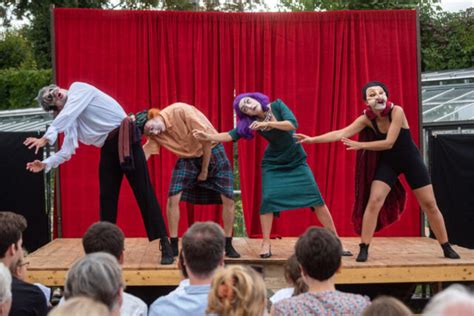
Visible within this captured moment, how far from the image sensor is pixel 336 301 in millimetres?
2561

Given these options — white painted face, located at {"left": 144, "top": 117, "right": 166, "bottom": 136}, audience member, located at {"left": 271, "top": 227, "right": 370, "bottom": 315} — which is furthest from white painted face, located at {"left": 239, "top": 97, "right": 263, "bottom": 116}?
audience member, located at {"left": 271, "top": 227, "right": 370, "bottom": 315}

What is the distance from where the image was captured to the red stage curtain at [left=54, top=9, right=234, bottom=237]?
6.74 metres

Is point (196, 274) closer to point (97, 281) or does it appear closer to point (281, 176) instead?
point (97, 281)

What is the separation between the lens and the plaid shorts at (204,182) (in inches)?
209

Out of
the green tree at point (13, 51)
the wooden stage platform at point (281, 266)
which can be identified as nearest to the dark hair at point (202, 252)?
the wooden stage platform at point (281, 266)

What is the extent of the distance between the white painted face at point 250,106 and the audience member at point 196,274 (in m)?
2.60

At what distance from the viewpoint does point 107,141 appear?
16.6 ft

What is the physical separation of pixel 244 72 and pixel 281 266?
2306mm

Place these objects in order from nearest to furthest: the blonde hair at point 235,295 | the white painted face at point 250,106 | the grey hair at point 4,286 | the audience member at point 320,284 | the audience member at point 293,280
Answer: the blonde hair at point 235,295 → the grey hair at point 4,286 → the audience member at point 320,284 → the audience member at point 293,280 → the white painted face at point 250,106

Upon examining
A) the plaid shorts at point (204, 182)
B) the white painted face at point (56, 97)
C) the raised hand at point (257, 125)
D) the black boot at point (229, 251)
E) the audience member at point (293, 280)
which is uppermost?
the white painted face at point (56, 97)

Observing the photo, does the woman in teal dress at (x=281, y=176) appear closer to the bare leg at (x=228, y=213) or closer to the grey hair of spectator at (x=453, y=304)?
the bare leg at (x=228, y=213)

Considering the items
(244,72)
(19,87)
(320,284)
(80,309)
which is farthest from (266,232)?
(19,87)

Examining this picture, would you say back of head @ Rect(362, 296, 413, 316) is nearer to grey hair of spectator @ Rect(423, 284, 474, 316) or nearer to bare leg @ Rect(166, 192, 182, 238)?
grey hair of spectator @ Rect(423, 284, 474, 316)

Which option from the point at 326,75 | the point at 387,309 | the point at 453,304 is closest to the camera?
the point at 453,304
